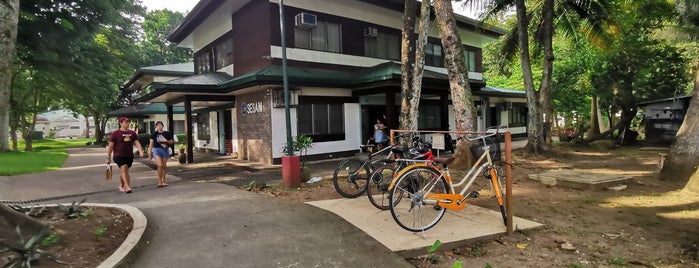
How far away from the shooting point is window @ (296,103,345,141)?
13.7m

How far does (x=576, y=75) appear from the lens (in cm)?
2089

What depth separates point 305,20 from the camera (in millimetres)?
13055

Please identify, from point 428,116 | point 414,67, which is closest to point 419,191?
point 414,67

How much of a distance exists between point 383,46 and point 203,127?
1089 cm

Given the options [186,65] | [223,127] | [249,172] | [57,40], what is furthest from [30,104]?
[249,172]

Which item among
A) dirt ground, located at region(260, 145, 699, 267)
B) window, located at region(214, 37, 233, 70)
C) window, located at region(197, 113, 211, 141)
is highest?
window, located at region(214, 37, 233, 70)

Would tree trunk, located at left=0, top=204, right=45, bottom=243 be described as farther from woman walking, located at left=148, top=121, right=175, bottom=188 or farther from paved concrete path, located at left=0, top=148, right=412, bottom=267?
woman walking, located at left=148, top=121, right=175, bottom=188

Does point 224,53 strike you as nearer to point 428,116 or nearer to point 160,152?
point 160,152

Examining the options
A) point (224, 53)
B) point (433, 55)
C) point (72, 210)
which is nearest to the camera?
point (72, 210)

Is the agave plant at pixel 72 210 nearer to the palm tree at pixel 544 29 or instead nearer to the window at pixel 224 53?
the window at pixel 224 53

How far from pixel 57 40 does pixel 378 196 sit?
15174mm

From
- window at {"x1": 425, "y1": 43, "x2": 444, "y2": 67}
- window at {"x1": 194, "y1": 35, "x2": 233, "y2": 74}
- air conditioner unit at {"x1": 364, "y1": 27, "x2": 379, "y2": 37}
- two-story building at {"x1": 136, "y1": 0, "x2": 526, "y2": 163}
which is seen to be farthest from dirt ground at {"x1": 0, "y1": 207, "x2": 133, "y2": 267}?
window at {"x1": 425, "y1": 43, "x2": 444, "y2": 67}

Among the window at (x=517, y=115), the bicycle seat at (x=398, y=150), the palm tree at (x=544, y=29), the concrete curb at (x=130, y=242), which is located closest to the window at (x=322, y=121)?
the palm tree at (x=544, y=29)

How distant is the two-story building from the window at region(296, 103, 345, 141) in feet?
0.12
